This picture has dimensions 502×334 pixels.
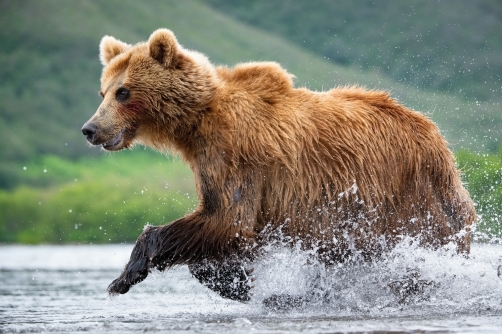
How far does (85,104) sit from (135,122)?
87.8 meters

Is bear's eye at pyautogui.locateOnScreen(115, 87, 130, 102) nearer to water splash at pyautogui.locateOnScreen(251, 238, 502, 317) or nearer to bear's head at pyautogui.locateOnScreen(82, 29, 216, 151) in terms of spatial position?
bear's head at pyautogui.locateOnScreen(82, 29, 216, 151)

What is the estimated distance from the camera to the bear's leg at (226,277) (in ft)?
25.7

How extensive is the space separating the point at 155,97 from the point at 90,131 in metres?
0.65

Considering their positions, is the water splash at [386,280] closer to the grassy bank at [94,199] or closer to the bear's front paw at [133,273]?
the bear's front paw at [133,273]

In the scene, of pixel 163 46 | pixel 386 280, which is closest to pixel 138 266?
pixel 163 46

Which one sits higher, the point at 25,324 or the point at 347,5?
the point at 347,5

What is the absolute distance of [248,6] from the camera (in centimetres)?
12888

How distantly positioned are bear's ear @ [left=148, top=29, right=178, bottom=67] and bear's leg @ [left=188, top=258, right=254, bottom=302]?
1.84 meters

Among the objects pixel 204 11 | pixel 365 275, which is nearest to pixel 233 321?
pixel 365 275


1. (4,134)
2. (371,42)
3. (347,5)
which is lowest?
(4,134)

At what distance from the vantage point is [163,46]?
7875 millimetres

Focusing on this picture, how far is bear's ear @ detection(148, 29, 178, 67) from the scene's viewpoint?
783 cm

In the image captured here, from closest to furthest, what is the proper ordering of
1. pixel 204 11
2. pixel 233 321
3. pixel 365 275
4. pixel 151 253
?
pixel 233 321 → pixel 151 253 → pixel 365 275 → pixel 204 11

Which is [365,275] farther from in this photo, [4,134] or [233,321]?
[4,134]
